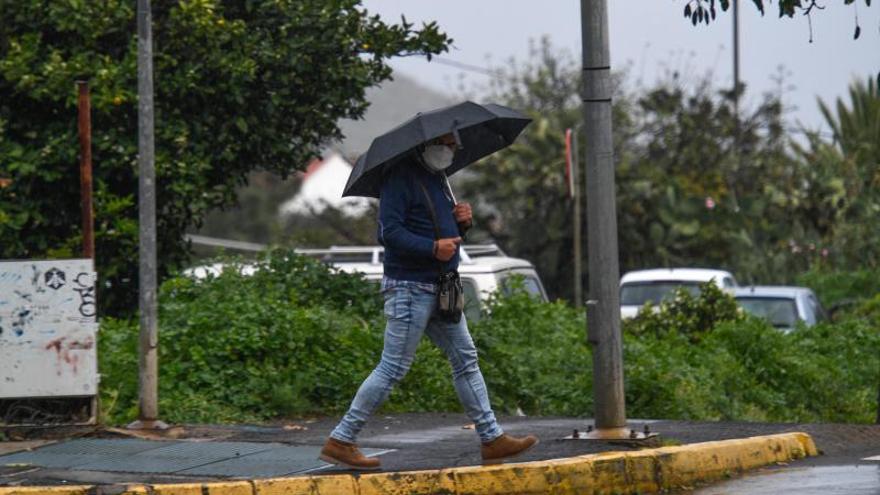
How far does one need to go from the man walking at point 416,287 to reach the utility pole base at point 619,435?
95 cm

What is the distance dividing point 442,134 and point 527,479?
1.82 m

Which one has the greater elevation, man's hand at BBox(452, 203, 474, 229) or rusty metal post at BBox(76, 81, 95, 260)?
rusty metal post at BBox(76, 81, 95, 260)

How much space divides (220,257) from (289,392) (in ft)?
9.07

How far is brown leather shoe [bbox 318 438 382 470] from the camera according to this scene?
7.90 meters

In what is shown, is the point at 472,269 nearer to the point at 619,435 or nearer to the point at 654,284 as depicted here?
the point at 619,435

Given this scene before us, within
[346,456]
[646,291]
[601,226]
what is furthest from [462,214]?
[646,291]

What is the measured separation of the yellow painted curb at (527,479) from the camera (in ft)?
24.4

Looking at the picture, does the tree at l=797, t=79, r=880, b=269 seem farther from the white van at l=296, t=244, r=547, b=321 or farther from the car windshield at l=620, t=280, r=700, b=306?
the white van at l=296, t=244, r=547, b=321

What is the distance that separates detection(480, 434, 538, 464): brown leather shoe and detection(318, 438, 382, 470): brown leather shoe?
0.60 metres

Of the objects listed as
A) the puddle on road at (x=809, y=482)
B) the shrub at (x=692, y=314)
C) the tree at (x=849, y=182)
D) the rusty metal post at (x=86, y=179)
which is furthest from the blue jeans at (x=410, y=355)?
the tree at (x=849, y=182)

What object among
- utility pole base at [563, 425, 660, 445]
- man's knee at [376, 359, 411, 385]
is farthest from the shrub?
man's knee at [376, 359, 411, 385]

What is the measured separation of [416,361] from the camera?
12.2 metres

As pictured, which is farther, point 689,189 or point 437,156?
point 689,189

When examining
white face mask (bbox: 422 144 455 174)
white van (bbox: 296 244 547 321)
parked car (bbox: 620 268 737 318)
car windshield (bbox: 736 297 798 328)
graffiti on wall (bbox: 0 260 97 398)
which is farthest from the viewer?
parked car (bbox: 620 268 737 318)
